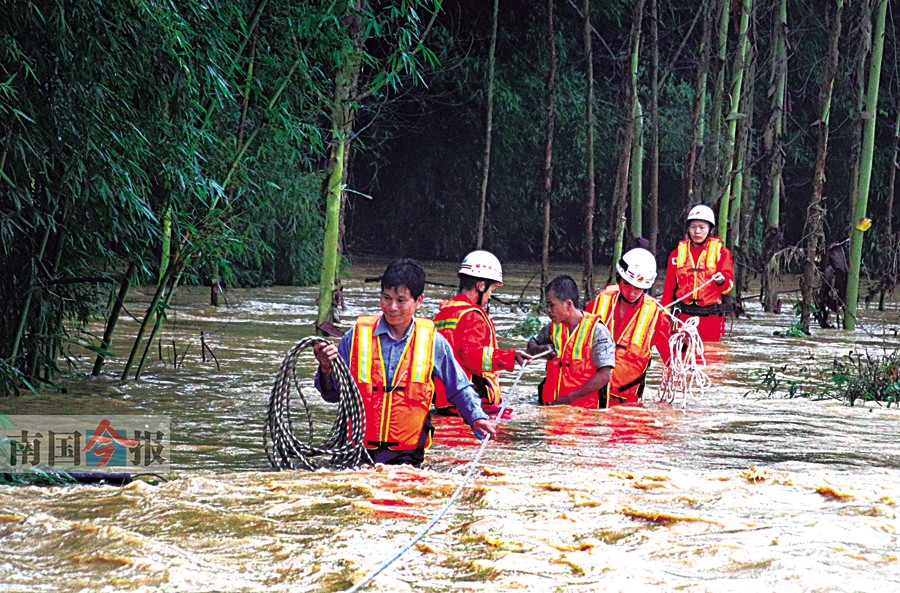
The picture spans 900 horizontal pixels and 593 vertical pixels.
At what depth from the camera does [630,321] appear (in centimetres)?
1082

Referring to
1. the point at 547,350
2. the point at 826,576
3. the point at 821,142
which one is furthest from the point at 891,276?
the point at 826,576

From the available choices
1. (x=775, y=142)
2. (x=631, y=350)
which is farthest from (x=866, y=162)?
(x=631, y=350)

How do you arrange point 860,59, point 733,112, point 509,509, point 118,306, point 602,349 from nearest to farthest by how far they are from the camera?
point 509,509
point 602,349
point 118,306
point 860,59
point 733,112

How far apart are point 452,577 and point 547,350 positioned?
4.32 m

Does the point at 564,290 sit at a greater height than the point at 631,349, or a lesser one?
greater

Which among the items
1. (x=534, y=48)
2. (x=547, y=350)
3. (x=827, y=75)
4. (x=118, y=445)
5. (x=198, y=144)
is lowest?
(x=118, y=445)

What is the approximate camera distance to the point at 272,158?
69.0 ft

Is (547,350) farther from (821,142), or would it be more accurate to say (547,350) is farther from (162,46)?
(821,142)

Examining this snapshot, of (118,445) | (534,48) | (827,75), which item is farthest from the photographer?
(534,48)

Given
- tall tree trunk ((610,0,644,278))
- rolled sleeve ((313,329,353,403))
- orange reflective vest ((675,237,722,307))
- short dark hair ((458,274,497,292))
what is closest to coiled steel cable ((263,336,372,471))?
rolled sleeve ((313,329,353,403))

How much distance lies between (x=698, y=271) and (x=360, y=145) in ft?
24.4

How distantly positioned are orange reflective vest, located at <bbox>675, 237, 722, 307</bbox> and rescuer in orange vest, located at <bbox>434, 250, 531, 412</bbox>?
5.80 metres

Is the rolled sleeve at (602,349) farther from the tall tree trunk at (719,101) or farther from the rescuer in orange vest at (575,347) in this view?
the tall tree trunk at (719,101)

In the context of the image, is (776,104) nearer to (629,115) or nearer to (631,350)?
(629,115)
